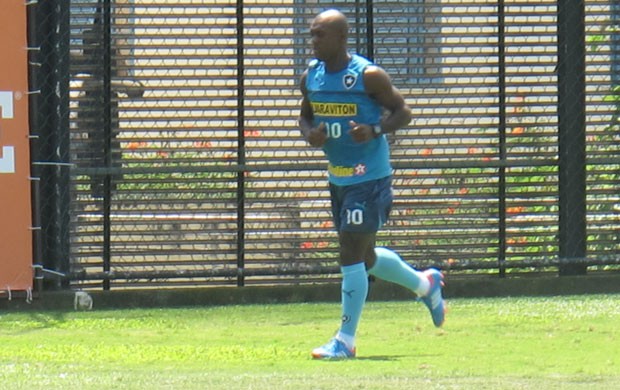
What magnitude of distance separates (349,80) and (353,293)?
1.13 metres

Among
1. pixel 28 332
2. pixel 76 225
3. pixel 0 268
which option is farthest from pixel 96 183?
pixel 28 332

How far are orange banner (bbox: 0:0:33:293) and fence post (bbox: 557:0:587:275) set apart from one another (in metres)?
3.99

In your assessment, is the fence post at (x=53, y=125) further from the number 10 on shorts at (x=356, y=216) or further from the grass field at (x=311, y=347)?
the number 10 on shorts at (x=356, y=216)

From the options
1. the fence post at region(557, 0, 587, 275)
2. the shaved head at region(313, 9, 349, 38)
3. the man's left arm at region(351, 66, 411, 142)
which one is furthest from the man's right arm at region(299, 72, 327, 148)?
the fence post at region(557, 0, 587, 275)

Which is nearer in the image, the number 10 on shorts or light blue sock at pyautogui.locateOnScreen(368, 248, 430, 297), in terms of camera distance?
the number 10 on shorts

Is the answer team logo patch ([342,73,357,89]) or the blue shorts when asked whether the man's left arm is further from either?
the blue shorts

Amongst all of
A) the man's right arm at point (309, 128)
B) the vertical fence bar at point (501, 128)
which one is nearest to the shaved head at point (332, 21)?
the man's right arm at point (309, 128)

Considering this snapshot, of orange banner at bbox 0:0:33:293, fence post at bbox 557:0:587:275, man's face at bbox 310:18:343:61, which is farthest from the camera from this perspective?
fence post at bbox 557:0:587:275

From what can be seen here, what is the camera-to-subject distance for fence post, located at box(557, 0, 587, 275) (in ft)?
36.3

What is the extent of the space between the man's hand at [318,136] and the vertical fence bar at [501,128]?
3.62 metres

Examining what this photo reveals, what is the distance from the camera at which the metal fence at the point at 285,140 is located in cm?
1044

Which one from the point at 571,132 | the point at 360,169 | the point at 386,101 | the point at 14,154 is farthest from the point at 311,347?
the point at 571,132

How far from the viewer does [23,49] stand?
10.0 meters

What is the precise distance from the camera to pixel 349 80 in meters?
7.73
